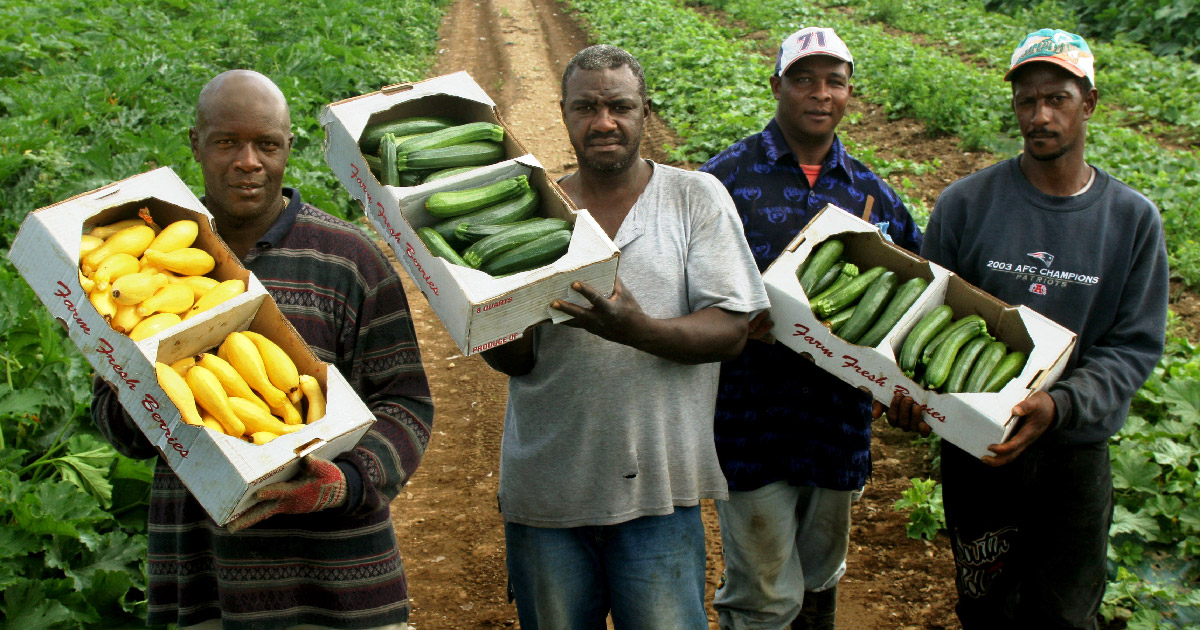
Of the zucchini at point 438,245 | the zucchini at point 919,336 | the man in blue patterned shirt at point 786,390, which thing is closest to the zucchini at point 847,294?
the zucchini at point 919,336

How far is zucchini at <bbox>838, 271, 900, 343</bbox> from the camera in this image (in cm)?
356

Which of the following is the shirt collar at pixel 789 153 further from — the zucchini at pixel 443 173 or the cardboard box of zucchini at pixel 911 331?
the zucchini at pixel 443 173

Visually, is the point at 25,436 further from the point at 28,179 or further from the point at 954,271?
the point at 954,271

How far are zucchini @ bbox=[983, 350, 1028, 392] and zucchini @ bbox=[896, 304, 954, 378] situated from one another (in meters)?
0.25

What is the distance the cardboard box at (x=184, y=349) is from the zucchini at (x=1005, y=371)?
2173mm

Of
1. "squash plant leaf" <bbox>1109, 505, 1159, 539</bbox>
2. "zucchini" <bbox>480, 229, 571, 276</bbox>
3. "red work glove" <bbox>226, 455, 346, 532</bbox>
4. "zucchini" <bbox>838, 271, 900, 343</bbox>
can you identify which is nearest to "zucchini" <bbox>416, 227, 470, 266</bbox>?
"zucchini" <bbox>480, 229, 571, 276</bbox>

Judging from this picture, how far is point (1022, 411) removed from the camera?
10.5ft

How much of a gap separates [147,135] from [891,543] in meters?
7.20

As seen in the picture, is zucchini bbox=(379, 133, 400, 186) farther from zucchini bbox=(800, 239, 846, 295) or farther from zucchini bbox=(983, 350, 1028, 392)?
zucchini bbox=(983, 350, 1028, 392)

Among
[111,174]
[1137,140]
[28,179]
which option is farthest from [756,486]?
[1137,140]

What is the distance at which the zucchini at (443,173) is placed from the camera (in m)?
3.07

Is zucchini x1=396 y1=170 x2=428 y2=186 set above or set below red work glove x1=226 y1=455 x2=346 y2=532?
above

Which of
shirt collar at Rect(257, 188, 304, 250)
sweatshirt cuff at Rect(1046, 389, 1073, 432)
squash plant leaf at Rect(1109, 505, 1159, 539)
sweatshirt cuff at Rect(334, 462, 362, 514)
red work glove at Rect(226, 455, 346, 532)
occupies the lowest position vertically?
squash plant leaf at Rect(1109, 505, 1159, 539)

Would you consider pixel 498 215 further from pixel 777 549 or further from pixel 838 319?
pixel 777 549
